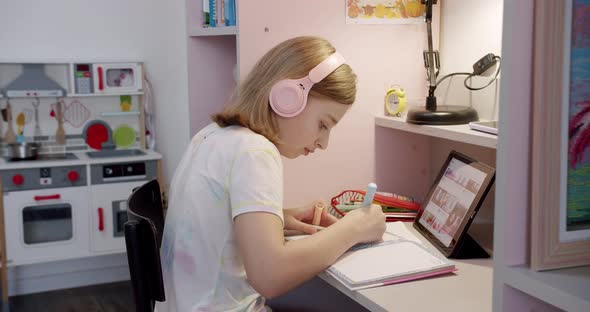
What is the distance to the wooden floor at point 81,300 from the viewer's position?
10.4ft

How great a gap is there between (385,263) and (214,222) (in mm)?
359

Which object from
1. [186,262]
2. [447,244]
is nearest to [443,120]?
[447,244]

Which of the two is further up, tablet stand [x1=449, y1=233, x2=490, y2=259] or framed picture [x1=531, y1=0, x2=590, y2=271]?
framed picture [x1=531, y1=0, x2=590, y2=271]

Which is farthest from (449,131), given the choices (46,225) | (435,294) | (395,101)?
(46,225)

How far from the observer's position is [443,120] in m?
1.63

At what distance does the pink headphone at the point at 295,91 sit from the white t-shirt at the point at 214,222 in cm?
8

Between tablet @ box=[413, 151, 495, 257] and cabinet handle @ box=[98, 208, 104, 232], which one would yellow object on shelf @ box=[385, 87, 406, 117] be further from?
cabinet handle @ box=[98, 208, 104, 232]

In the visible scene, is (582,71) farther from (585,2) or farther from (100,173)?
(100,173)

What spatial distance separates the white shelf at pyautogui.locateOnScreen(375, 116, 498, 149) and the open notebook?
→ 0.91 feet

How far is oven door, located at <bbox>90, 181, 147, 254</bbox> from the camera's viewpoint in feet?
10.6

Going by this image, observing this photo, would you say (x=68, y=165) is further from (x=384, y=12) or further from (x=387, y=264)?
(x=387, y=264)

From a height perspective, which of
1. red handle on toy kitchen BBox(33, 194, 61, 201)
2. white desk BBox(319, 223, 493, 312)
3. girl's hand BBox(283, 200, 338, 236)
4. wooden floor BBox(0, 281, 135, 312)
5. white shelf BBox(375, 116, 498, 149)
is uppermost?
white shelf BBox(375, 116, 498, 149)

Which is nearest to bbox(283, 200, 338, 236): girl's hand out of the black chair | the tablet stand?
the tablet stand

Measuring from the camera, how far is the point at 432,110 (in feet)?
5.54
